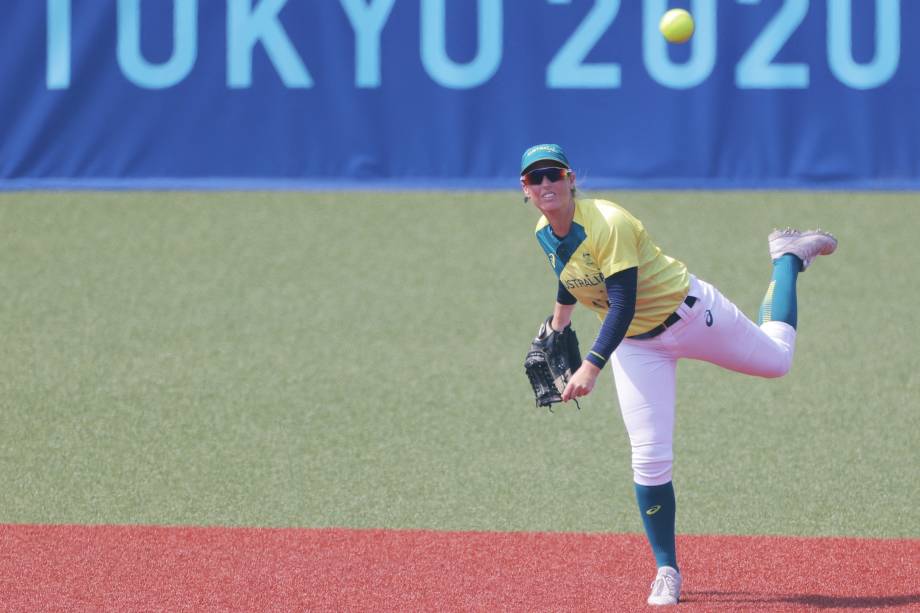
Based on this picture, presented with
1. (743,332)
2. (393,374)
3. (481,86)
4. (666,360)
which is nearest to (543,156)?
(666,360)

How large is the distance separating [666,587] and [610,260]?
1.20 meters

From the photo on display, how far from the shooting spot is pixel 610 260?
4613 millimetres

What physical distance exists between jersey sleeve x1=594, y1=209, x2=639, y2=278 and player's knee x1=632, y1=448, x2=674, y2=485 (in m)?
0.68

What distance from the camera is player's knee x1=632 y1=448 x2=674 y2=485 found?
4805mm

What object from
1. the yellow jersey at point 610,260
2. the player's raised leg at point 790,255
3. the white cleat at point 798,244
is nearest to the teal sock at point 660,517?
the yellow jersey at point 610,260

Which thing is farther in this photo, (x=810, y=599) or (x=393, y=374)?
(x=393, y=374)

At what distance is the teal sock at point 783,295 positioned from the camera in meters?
5.53

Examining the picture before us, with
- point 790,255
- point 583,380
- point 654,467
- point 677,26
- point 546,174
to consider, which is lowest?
point 654,467

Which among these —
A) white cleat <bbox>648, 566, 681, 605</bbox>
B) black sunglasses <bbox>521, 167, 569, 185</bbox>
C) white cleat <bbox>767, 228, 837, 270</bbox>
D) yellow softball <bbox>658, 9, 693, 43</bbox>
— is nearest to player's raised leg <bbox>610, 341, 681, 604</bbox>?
white cleat <bbox>648, 566, 681, 605</bbox>

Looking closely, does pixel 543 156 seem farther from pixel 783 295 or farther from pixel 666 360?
pixel 783 295

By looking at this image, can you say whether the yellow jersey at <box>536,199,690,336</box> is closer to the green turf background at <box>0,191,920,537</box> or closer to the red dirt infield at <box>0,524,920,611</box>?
the red dirt infield at <box>0,524,920,611</box>

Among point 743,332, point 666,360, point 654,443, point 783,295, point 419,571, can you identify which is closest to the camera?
point 654,443

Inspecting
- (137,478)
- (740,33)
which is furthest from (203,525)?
(740,33)

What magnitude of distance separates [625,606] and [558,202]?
147 cm
